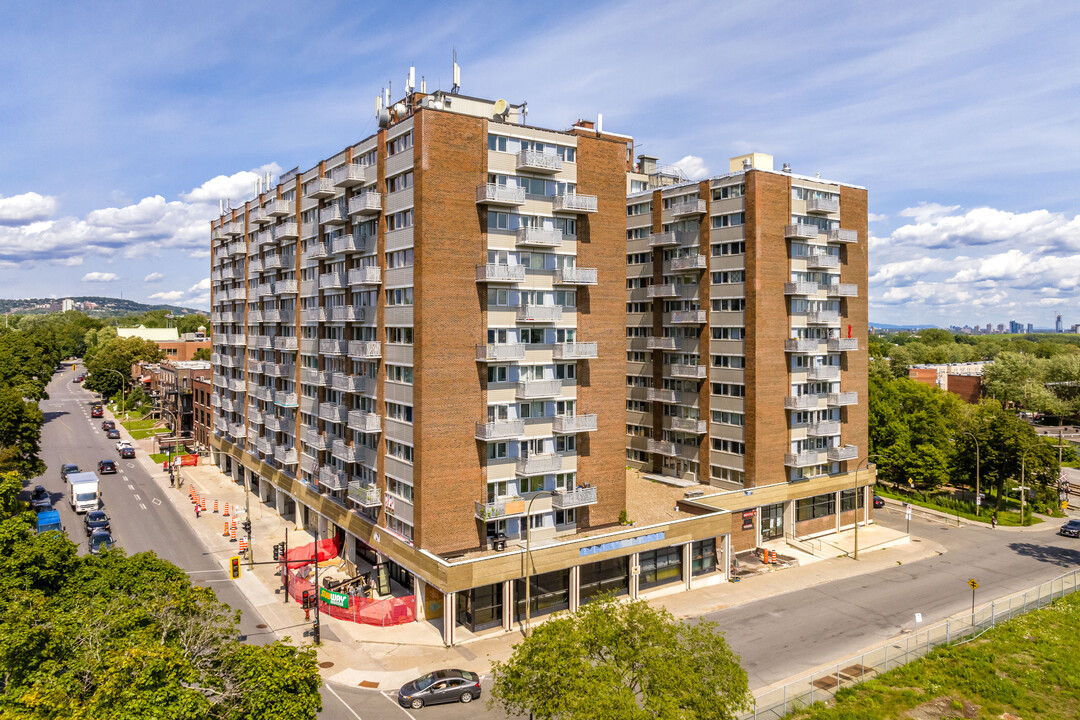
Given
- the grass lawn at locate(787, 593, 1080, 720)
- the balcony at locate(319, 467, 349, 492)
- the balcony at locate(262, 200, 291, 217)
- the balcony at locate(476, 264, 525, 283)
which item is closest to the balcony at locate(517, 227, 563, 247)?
the balcony at locate(476, 264, 525, 283)

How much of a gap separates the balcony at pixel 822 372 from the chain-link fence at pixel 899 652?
932 inches

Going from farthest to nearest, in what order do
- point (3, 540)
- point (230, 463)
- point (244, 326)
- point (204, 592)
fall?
point (230, 463), point (244, 326), point (3, 540), point (204, 592)

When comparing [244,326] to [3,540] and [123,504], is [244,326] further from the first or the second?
[3,540]

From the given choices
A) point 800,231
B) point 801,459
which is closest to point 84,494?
point 801,459

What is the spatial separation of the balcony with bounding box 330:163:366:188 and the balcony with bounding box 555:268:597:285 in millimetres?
17426

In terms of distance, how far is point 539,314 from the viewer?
1843 inches

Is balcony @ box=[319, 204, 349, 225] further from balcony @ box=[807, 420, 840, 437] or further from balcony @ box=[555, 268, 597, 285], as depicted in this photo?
balcony @ box=[807, 420, 840, 437]

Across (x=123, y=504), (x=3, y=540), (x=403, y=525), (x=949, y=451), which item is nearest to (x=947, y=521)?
(x=949, y=451)

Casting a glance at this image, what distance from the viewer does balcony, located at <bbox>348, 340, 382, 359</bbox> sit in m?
49.2

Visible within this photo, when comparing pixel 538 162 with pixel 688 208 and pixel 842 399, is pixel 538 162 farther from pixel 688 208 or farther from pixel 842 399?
pixel 842 399

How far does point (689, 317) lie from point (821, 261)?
13.7 meters

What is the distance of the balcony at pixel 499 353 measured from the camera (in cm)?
4491

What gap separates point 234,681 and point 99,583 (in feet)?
42.7

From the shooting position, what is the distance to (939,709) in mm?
35688
